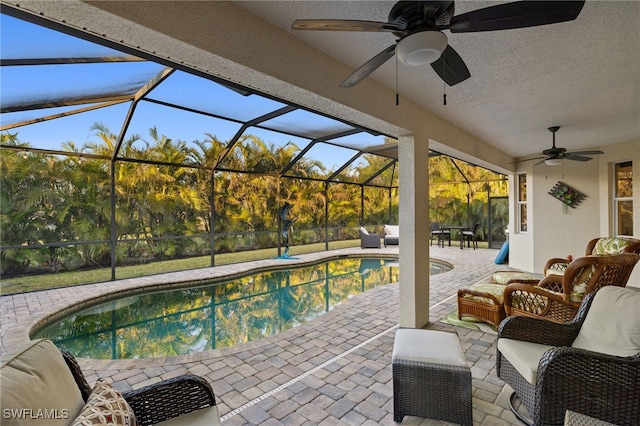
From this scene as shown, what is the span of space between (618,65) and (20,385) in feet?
16.0

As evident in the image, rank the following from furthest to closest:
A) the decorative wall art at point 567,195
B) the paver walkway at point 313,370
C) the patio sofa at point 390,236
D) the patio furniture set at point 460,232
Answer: the patio sofa at point 390,236 < the patio furniture set at point 460,232 < the decorative wall art at point 567,195 < the paver walkway at point 313,370

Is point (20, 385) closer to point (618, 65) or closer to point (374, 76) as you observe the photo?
point (374, 76)

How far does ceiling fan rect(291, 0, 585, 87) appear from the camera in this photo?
1.51 m

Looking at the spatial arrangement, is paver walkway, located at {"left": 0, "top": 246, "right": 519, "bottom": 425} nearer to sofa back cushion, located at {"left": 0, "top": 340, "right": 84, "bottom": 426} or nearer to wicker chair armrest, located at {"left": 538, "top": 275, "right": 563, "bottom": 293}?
wicker chair armrest, located at {"left": 538, "top": 275, "right": 563, "bottom": 293}

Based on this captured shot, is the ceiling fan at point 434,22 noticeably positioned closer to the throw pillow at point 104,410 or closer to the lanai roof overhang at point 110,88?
the lanai roof overhang at point 110,88

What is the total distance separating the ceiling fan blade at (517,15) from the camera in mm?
1440

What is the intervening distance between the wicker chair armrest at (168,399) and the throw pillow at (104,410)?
0.57ft

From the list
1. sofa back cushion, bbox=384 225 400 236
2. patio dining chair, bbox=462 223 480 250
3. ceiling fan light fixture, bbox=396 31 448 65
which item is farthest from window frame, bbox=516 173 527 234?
ceiling fan light fixture, bbox=396 31 448 65

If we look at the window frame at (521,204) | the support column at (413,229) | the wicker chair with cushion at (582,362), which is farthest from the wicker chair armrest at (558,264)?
the wicker chair with cushion at (582,362)

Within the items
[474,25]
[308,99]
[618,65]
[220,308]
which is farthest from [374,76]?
[220,308]

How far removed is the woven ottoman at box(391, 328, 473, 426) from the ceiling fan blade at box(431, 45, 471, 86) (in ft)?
6.81

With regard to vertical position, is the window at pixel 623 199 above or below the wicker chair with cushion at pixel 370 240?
above

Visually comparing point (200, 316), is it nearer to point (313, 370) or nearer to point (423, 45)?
point (313, 370)

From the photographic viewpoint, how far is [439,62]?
2.14 m
